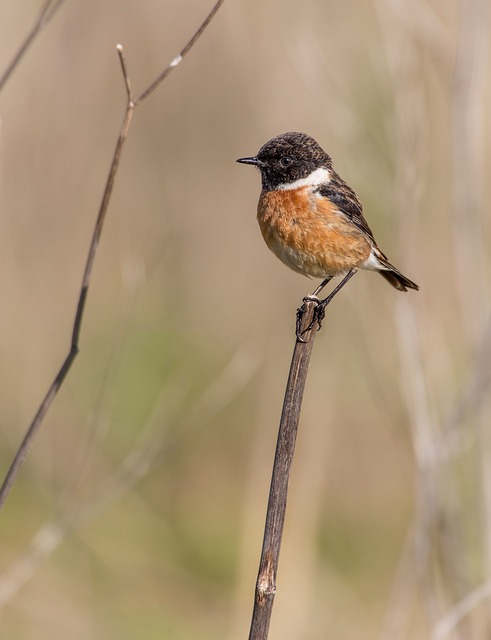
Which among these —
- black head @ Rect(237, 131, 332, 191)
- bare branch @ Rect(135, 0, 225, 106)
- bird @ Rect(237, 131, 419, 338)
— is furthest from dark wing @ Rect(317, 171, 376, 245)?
bare branch @ Rect(135, 0, 225, 106)

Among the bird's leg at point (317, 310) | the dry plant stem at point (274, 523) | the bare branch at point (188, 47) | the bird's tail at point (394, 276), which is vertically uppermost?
the bird's tail at point (394, 276)

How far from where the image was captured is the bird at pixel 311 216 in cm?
389

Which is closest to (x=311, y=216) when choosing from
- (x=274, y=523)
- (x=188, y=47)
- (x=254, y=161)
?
(x=254, y=161)

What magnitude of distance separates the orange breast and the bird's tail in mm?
126

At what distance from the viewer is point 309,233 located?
390cm

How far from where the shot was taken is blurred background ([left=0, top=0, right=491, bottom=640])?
12.9 feet

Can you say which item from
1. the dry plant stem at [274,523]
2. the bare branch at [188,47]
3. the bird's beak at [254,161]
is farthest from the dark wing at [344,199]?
the dry plant stem at [274,523]

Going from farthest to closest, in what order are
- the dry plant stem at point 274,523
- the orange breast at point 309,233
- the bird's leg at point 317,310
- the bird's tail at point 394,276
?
the bird's tail at point 394,276 → the orange breast at point 309,233 → the bird's leg at point 317,310 → the dry plant stem at point 274,523

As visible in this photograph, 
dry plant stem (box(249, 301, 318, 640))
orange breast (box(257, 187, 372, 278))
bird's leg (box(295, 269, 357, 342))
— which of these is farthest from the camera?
orange breast (box(257, 187, 372, 278))

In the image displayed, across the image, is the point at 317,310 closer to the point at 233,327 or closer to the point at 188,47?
the point at 188,47

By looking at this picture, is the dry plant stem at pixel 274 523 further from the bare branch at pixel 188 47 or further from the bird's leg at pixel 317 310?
the bare branch at pixel 188 47

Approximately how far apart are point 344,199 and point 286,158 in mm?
295

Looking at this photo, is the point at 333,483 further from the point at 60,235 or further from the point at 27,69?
the point at 27,69

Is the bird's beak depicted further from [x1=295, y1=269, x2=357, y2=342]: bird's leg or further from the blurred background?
[x1=295, y1=269, x2=357, y2=342]: bird's leg
